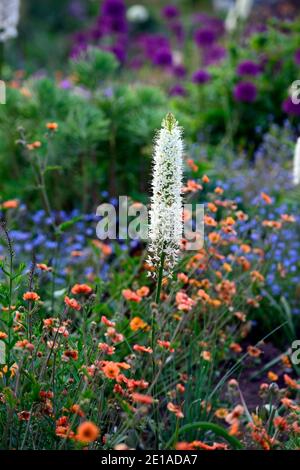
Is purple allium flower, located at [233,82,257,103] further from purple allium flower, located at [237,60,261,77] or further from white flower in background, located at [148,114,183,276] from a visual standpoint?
white flower in background, located at [148,114,183,276]

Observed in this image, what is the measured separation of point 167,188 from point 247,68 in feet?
14.6

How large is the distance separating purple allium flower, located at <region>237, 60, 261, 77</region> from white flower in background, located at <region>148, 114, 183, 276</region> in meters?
4.33

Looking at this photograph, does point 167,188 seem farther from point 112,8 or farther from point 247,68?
point 112,8

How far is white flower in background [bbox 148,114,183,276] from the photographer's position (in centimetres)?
198

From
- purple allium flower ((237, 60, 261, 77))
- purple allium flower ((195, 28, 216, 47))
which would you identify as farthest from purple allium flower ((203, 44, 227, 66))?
purple allium flower ((237, 60, 261, 77))

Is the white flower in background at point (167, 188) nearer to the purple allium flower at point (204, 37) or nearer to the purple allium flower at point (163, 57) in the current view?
the purple allium flower at point (163, 57)

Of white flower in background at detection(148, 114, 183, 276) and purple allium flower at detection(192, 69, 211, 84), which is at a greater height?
purple allium flower at detection(192, 69, 211, 84)

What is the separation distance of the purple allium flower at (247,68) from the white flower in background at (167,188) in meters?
4.33

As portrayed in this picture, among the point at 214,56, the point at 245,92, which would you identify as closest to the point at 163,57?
the point at 214,56

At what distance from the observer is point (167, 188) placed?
2.01 meters

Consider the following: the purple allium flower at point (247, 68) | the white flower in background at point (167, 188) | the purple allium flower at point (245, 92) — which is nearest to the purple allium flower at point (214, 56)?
the purple allium flower at point (247, 68)

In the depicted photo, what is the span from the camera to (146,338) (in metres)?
3.04

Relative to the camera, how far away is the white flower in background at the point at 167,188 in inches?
78.0
